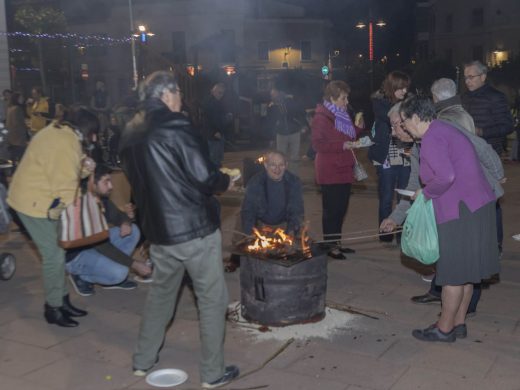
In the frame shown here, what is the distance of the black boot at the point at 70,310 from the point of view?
16.3 ft

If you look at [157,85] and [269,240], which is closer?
[157,85]

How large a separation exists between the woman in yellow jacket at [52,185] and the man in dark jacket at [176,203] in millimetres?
890

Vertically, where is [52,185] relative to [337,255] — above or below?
above

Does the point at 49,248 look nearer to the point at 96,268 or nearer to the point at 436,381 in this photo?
the point at 96,268

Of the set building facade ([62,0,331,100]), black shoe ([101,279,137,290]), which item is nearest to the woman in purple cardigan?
black shoe ([101,279,137,290])

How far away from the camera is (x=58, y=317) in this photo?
488cm

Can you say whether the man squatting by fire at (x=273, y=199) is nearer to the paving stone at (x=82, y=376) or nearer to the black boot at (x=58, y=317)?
the black boot at (x=58, y=317)

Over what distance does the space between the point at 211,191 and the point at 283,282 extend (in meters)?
1.28

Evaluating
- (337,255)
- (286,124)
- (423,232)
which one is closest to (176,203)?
(423,232)

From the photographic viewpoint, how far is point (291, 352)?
171 inches

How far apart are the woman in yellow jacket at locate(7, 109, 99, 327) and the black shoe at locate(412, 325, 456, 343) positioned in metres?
2.48

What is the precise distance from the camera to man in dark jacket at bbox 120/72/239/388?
11.7ft

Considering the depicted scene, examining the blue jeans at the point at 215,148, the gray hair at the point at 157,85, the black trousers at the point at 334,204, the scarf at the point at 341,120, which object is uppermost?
the gray hair at the point at 157,85

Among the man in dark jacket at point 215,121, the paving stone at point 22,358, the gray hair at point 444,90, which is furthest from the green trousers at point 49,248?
the man in dark jacket at point 215,121
